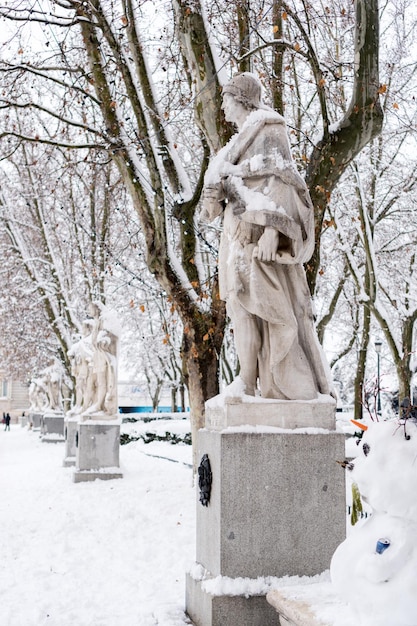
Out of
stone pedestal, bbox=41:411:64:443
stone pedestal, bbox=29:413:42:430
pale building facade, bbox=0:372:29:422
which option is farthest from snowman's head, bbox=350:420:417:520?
pale building facade, bbox=0:372:29:422

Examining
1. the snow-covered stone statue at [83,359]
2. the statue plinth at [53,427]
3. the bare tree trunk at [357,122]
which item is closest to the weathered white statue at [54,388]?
the statue plinth at [53,427]

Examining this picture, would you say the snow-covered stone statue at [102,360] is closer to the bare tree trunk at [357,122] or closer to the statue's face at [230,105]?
the bare tree trunk at [357,122]

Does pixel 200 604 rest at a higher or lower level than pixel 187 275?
lower

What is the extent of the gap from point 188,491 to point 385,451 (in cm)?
935

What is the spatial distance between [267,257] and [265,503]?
5.54ft

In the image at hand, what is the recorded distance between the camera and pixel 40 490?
40.2ft

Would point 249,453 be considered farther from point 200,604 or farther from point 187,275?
point 187,275

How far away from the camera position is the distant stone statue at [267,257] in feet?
15.2

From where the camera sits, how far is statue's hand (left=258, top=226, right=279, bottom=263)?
15.1 feet

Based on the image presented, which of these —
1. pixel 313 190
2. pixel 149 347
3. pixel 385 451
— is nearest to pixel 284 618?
pixel 385 451

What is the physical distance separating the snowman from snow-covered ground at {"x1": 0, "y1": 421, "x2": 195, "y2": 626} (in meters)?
2.68

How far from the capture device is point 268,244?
15.1ft

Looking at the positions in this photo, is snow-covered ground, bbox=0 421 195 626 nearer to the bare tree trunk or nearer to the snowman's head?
the snowman's head

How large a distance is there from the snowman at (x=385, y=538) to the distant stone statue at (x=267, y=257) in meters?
2.27
